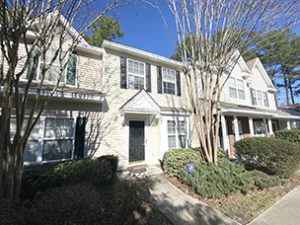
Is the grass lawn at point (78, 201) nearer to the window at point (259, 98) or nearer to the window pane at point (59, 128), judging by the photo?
the window pane at point (59, 128)

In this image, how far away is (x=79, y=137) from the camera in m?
6.04

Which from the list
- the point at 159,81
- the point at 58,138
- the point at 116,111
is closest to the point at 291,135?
the point at 159,81

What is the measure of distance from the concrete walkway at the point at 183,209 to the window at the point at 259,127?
11898mm

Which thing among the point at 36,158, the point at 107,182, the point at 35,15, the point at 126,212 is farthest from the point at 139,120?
the point at 35,15

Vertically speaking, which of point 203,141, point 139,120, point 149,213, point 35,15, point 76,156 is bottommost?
point 149,213

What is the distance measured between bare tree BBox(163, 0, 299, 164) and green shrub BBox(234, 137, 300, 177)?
1.70 m

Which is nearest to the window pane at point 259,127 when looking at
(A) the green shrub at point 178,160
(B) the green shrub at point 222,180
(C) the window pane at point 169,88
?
(C) the window pane at point 169,88

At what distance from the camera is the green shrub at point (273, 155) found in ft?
19.3

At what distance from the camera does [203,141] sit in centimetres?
607

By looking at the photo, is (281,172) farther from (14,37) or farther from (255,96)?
(255,96)

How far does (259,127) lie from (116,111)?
13.2 meters

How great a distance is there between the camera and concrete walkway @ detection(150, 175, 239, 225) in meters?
3.55

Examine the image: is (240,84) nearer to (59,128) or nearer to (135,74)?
(135,74)

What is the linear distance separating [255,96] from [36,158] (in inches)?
641
